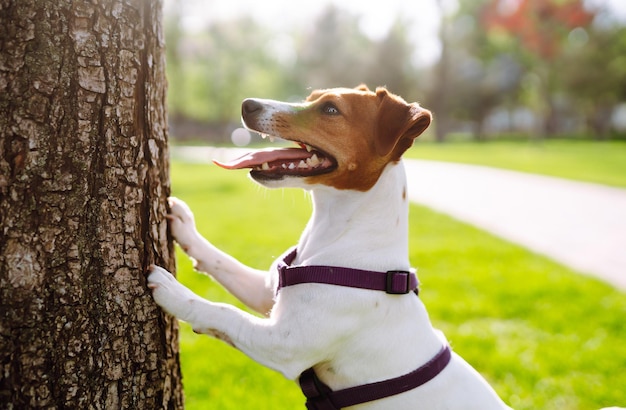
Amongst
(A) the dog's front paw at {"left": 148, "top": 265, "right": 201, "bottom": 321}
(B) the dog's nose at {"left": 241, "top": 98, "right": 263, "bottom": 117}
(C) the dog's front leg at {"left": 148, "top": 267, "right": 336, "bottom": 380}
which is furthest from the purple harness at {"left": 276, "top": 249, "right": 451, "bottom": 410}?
(B) the dog's nose at {"left": 241, "top": 98, "right": 263, "bottom": 117}

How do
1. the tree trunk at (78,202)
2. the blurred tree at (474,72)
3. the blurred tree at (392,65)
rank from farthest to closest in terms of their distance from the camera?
the blurred tree at (474,72) → the blurred tree at (392,65) → the tree trunk at (78,202)

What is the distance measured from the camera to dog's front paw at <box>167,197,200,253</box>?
2.98m

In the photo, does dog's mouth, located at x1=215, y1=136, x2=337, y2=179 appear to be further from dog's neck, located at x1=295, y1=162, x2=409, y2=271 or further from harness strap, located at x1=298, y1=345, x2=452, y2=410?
harness strap, located at x1=298, y1=345, x2=452, y2=410

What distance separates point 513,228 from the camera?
10391mm

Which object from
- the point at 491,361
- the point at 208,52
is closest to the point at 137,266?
the point at 491,361

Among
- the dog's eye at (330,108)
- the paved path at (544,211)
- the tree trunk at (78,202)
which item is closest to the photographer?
the tree trunk at (78,202)

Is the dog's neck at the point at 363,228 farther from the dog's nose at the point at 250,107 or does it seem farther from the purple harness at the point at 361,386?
the dog's nose at the point at 250,107

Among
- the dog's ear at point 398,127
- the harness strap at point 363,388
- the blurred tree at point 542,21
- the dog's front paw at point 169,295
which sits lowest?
the harness strap at point 363,388

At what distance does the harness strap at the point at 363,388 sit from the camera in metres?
2.66

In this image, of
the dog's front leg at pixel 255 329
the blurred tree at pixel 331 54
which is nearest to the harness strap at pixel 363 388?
the dog's front leg at pixel 255 329

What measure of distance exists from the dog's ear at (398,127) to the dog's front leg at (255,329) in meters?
0.95

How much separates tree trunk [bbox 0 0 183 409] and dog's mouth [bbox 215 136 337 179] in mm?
519

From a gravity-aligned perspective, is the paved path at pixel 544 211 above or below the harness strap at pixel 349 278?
below

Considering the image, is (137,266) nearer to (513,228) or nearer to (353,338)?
(353,338)
